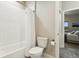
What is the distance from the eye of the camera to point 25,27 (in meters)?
3.35

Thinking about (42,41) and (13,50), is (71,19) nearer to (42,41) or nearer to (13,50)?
(42,41)

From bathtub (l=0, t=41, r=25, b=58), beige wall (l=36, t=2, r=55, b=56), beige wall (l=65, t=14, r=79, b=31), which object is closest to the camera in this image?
bathtub (l=0, t=41, r=25, b=58)

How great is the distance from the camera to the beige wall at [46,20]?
A: 319 cm

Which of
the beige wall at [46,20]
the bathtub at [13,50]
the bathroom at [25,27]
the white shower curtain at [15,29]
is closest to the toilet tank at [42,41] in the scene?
the bathroom at [25,27]

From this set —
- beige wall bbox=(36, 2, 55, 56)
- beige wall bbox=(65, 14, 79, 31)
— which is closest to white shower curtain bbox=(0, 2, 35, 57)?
beige wall bbox=(36, 2, 55, 56)

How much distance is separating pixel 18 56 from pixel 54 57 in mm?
1094

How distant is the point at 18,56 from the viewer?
2951 mm

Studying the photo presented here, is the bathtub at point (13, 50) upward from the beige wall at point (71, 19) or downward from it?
downward

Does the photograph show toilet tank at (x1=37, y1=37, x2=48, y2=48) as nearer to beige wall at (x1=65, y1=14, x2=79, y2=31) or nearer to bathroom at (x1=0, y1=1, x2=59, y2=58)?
bathroom at (x1=0, y1=1, x2=59, y2=58)

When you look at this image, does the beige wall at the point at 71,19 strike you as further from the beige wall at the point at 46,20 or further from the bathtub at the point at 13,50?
the bathtub at the point at 13,50

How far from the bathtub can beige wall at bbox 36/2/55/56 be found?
815 millimetres

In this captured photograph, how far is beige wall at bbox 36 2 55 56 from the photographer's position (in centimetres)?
319

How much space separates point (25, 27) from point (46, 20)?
747mm

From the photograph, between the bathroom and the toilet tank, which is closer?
the bathroom
